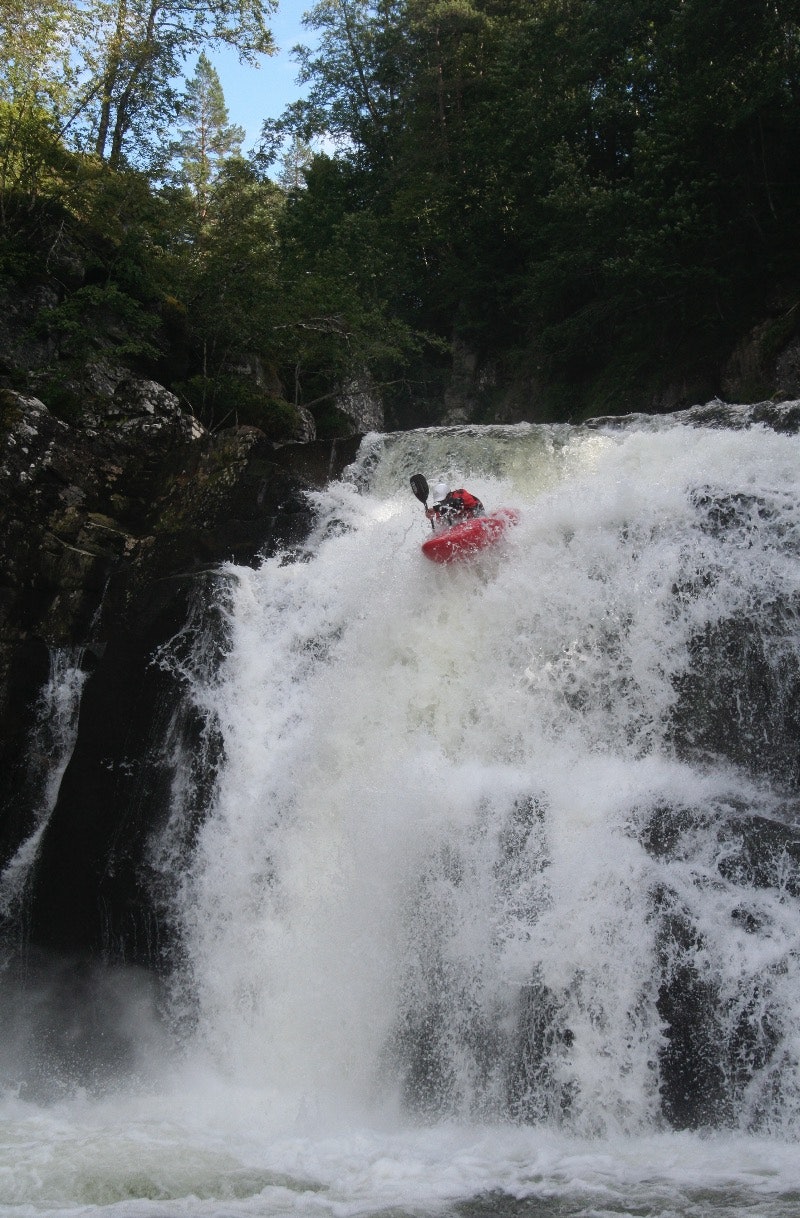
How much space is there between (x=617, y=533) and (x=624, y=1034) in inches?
149

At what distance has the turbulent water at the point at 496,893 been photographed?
469 cm

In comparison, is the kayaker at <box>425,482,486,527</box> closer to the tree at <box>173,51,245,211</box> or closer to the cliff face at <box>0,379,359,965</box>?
the cliff face at <box>0,379,359,965</box>

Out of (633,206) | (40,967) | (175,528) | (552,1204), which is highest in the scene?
(633,206)

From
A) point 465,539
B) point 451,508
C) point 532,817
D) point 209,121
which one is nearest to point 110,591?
point 451,508

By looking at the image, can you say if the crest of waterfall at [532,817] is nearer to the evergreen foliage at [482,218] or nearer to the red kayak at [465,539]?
the red kayak at [465,539]

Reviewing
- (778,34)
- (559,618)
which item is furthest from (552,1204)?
(778,34)

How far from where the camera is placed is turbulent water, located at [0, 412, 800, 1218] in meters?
4.69

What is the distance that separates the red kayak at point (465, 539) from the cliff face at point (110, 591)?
2.09 meters

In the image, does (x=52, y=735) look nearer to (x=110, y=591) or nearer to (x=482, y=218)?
(x=110, y=591)

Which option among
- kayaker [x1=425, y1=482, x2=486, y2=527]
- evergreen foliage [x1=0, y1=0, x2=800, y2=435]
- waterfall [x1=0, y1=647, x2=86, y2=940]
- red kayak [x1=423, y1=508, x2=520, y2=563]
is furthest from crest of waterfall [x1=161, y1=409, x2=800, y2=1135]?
evergreen foliage [x1=0, y1=0, x2=800, y2=435]

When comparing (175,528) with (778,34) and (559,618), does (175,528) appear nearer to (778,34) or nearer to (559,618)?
(559,618)

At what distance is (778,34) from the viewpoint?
13.5m

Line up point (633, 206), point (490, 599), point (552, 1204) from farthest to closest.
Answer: point (633, 206) → point (490, 599) → point (552, 1204)

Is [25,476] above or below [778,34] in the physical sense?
below
